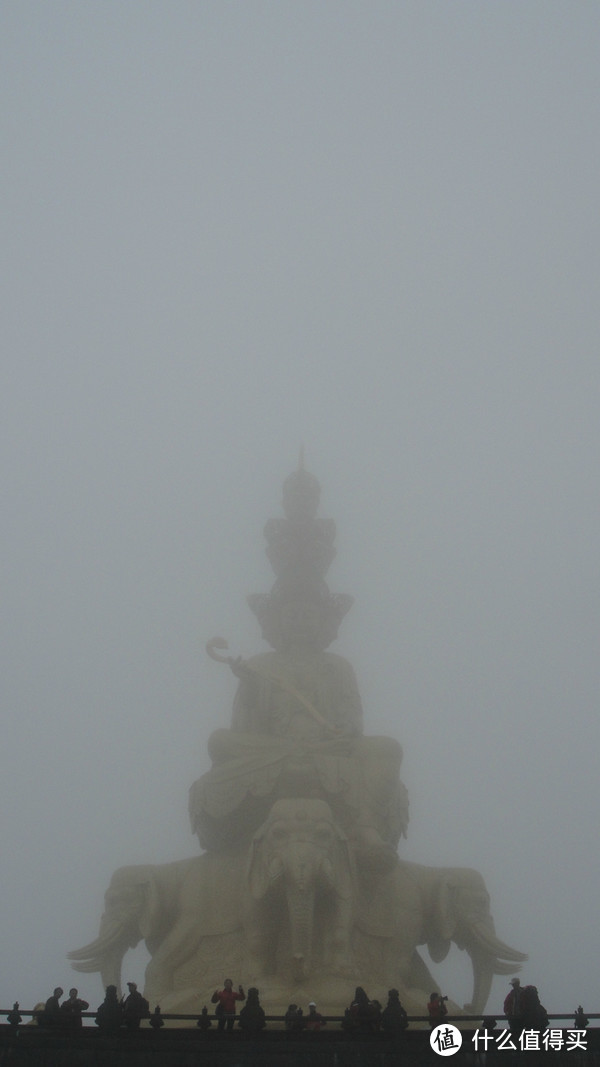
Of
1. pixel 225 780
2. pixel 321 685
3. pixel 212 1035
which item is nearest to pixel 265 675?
pixel 321 685

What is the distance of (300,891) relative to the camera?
13195 mm

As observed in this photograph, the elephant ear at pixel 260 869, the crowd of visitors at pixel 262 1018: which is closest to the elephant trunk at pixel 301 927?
the elephant ear at pixel 260 869

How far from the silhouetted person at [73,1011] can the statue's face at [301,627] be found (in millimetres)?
8399

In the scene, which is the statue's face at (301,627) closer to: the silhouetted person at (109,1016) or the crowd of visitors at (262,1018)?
the crowd of visitors at (262,1018)

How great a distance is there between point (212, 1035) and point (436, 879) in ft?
21.5

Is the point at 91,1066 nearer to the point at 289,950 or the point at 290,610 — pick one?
the point at 289,950

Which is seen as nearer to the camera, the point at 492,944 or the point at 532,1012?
the point at 532,1012

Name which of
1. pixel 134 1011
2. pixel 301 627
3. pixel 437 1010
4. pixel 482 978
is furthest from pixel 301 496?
pixel 134 1011

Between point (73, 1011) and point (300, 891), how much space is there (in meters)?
3.77

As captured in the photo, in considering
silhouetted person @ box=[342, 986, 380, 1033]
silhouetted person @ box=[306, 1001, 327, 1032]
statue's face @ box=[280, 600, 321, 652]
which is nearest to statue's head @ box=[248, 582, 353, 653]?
statue's face @ box=[280, 600, 321, 652]

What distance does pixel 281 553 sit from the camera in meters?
19.1

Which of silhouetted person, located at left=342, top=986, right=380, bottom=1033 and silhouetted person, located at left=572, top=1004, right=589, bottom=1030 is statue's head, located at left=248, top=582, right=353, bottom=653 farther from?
silhouetted person, located at left=572, top=1004, right=589, bottom=1030

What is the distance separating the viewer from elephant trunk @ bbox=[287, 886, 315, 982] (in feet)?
43.0

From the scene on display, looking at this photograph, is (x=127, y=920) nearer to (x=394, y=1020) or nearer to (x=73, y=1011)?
(x=73, y=1011)
